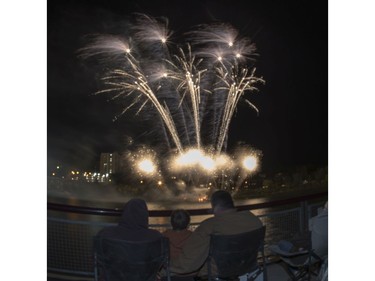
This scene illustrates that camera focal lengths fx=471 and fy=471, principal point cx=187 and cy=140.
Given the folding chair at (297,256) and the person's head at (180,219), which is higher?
the person's head at (180,219)

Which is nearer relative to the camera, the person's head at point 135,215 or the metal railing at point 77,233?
the person's head at point 135,215

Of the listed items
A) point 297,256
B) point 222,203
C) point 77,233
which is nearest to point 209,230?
point 222,203

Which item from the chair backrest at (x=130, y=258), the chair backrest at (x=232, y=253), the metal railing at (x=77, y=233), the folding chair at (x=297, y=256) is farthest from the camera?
the metal railing at (x=77, y=233)

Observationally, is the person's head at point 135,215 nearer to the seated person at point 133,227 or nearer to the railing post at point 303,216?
the seated person at point 133,227

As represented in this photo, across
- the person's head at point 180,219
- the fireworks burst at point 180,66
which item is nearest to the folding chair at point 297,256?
the person's head at point 180,219

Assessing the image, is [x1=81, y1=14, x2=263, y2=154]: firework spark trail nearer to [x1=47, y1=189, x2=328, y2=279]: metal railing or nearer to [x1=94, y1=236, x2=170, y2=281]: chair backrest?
[x1=47, y1=189, x2=328, y2=279]: metal railing

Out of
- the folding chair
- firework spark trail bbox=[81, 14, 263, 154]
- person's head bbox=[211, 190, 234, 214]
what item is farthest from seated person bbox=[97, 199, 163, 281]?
firework spark trail bbox=[81, 14, 263, 154]
